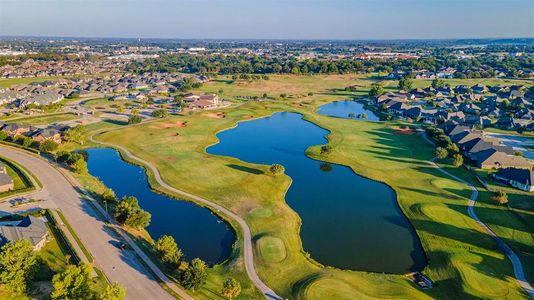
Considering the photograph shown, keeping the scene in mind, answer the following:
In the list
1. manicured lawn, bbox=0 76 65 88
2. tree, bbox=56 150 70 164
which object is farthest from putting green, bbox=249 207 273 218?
manicured lawn, bbox=0 76 65 88

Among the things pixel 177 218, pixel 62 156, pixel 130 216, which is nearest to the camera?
pixel 130 216

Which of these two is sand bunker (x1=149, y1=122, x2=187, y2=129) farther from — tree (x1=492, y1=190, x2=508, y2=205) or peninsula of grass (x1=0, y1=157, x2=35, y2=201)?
tree (x1=492, y1=190, x2=508, y2=205)

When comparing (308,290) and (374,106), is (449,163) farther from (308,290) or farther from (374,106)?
(374,106)

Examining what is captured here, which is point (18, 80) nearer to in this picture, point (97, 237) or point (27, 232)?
point (27, 232)

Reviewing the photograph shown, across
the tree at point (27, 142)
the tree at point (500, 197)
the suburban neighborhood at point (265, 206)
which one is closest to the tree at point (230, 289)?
the suburban neighborhood at point (265, 206)

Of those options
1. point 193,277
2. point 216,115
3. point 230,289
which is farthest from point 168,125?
point 230,289
